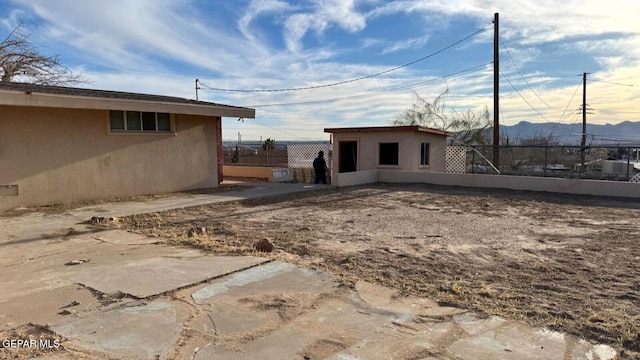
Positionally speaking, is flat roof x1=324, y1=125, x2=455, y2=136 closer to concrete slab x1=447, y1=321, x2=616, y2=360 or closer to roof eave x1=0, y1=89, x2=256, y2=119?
roof eave x1=0, y1=89, x2=256, y2=119

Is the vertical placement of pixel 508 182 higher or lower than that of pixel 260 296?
higher

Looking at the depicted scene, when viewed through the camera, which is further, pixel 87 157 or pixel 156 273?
pixel 87 157

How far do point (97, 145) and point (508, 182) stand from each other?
1321cm

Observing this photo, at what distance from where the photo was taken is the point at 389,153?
1727 centimetres

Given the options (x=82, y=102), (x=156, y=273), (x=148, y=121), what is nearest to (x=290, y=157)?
(x=148, y=121)

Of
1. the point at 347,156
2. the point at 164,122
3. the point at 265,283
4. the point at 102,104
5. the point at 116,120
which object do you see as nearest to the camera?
the point at 265,283

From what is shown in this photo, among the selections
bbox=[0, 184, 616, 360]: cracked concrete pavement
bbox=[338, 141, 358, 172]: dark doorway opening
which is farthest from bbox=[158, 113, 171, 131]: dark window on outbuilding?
bbox=[338, 141, 358, 172]: dark doorway opening

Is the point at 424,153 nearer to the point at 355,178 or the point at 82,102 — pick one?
the point at 355,178

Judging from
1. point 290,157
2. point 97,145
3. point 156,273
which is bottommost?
point 156,273

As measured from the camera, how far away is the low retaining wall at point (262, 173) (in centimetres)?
1823

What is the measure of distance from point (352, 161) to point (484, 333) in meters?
15.4

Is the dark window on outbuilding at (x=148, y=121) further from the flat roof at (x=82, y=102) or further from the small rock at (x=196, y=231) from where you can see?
the small rock at (x=196, y=231)

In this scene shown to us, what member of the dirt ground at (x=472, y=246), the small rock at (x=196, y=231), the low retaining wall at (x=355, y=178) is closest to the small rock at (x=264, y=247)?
the dirt ground at (x=472, y=246)

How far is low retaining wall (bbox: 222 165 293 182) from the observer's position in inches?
718
